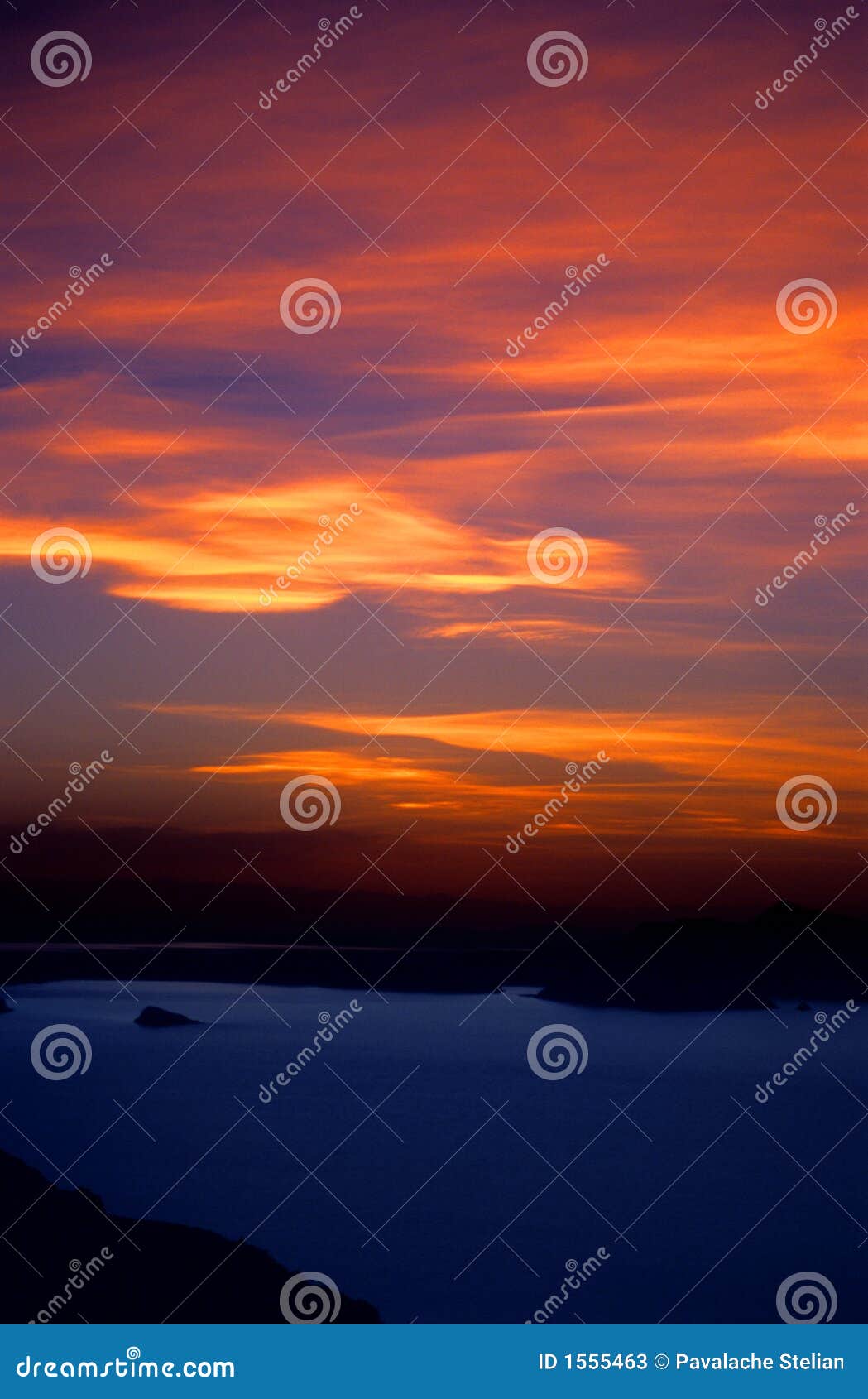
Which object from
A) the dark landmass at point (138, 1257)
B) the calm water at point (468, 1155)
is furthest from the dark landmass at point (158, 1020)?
the dark landmass at point (138, 1257)

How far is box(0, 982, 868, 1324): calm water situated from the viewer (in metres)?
26.3

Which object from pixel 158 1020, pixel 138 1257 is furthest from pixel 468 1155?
pixel 138 1257

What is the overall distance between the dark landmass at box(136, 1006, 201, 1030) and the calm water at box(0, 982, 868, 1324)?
30cm

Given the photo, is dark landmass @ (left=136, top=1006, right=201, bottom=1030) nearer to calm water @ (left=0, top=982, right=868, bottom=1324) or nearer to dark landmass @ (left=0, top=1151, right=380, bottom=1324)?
calm water @ (left=0, top=982, right=868, bottom=1324)

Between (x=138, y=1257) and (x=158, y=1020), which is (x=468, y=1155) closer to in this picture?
(x=158, y=1020)

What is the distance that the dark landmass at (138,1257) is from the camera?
10.4m

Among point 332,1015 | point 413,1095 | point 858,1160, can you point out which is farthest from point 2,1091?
point 858,1160

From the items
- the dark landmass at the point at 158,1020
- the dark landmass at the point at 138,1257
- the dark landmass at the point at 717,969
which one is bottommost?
the dark landmass at the point at 138,1257

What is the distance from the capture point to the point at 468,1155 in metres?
31.2

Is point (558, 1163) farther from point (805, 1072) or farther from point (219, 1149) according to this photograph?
point (805, 1072)

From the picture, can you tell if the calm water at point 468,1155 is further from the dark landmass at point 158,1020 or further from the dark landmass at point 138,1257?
the dark landmass at point 138,1257

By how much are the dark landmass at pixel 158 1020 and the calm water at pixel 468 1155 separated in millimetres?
297

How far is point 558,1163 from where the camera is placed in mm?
33344

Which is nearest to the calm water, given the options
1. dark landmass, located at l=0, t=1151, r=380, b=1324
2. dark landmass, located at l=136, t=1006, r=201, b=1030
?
dark landmass, located at l=136, t=1006, r=201, b=1030
